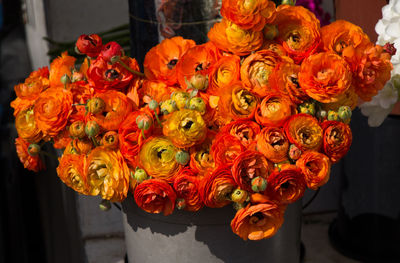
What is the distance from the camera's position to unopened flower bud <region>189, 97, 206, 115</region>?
2.03 ft

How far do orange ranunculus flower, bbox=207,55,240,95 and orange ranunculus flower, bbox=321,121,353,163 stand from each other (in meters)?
0.12

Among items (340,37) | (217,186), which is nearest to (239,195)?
(217,186)

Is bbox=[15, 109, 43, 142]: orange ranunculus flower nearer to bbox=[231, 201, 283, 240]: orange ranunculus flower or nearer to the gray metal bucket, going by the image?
the gray metal bucket

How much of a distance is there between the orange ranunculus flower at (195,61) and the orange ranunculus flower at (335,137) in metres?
0.17

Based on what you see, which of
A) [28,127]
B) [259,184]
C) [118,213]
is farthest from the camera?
[118,213]

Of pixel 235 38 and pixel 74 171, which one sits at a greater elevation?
pixel 235 38

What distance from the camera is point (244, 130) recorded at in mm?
632

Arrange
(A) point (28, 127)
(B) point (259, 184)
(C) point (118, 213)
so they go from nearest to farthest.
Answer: (B) point (259, 184) → (A) point (28, 127) → (C) point (118, 213)

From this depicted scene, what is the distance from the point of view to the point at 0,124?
1.00 meters

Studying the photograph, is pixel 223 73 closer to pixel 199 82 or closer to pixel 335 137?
pixel 199 82

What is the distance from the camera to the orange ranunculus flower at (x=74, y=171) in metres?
0.67

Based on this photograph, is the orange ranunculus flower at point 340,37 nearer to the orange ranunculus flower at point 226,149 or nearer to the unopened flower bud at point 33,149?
the orange ranunculus flower at point 226,149

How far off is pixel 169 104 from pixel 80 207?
1.64 feet

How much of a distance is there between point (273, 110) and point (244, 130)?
43mm
